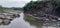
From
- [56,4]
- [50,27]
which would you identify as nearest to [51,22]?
[50,27]

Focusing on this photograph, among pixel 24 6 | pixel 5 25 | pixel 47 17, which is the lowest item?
pixel 5 25

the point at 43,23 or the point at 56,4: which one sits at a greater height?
the point at 56,4

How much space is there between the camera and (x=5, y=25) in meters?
3.00

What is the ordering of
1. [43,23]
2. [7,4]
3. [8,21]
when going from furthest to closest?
1. [8,21]
2. [43,23]
3. [7,4]

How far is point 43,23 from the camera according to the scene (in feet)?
9.33

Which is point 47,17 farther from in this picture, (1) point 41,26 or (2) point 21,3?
(2) point 21,3

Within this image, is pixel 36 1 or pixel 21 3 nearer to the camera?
pixel 21 3

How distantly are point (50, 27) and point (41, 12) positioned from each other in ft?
1.08

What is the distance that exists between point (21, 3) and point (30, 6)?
0.86 feet

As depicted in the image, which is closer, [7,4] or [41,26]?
[7,4]

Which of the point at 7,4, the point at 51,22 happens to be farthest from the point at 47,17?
the point at 7,4

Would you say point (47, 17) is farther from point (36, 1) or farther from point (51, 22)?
point (36, 1)

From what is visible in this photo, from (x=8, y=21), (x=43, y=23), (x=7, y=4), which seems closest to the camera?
(x=7, y=4)

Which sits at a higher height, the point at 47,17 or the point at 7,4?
the point at 7,4
